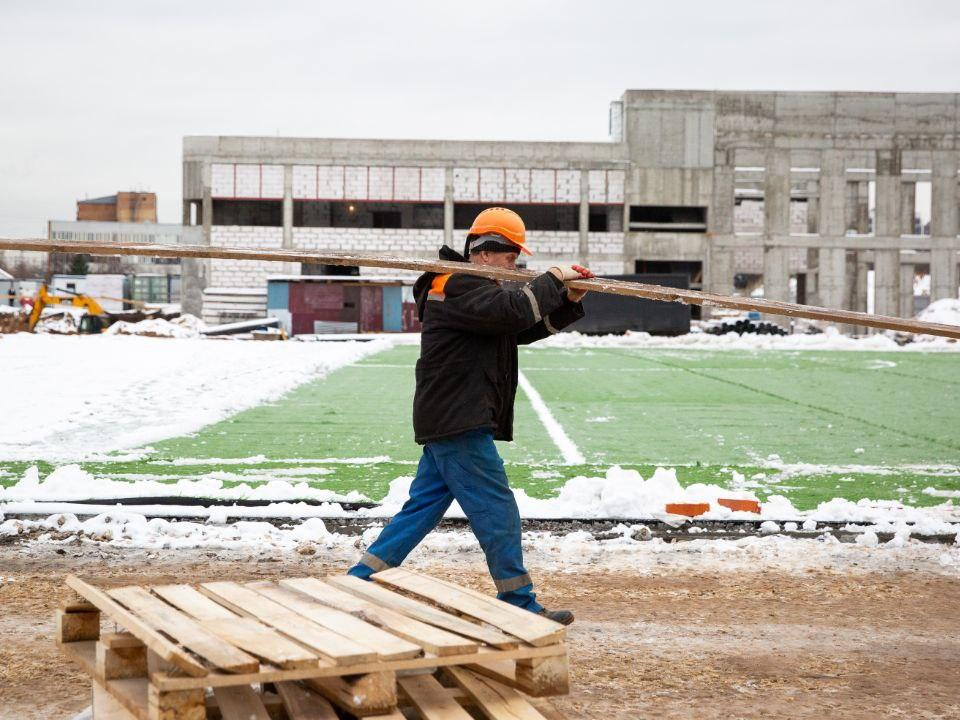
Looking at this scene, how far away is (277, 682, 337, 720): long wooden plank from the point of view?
11.1 ft

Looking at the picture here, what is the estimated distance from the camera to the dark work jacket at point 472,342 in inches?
189

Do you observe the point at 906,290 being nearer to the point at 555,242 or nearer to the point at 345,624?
the point at 555,242

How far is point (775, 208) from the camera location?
59.9 meters

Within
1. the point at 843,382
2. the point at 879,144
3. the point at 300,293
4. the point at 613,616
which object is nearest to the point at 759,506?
the point at 613,616

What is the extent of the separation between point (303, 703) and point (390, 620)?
43cm

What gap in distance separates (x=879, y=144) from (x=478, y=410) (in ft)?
198

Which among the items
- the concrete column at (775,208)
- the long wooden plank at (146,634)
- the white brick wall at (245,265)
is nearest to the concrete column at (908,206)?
the concrete column at (775,208)

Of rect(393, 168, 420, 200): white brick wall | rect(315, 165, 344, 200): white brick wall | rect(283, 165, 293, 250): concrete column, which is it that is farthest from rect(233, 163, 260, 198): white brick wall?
rect(393, 168, 420, 200): white brick wall

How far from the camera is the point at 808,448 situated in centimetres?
1230

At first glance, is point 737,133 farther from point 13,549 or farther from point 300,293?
point 13,549

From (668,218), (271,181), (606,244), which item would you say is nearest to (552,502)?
(606,244)

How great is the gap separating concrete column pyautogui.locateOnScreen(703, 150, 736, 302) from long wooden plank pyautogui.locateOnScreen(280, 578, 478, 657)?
56.8 m

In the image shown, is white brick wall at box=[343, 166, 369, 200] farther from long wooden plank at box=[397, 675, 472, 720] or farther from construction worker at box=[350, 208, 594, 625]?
long wooden plank at box=[397, 675, 472, 720]

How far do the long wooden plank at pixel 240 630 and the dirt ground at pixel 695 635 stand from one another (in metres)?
0.74
